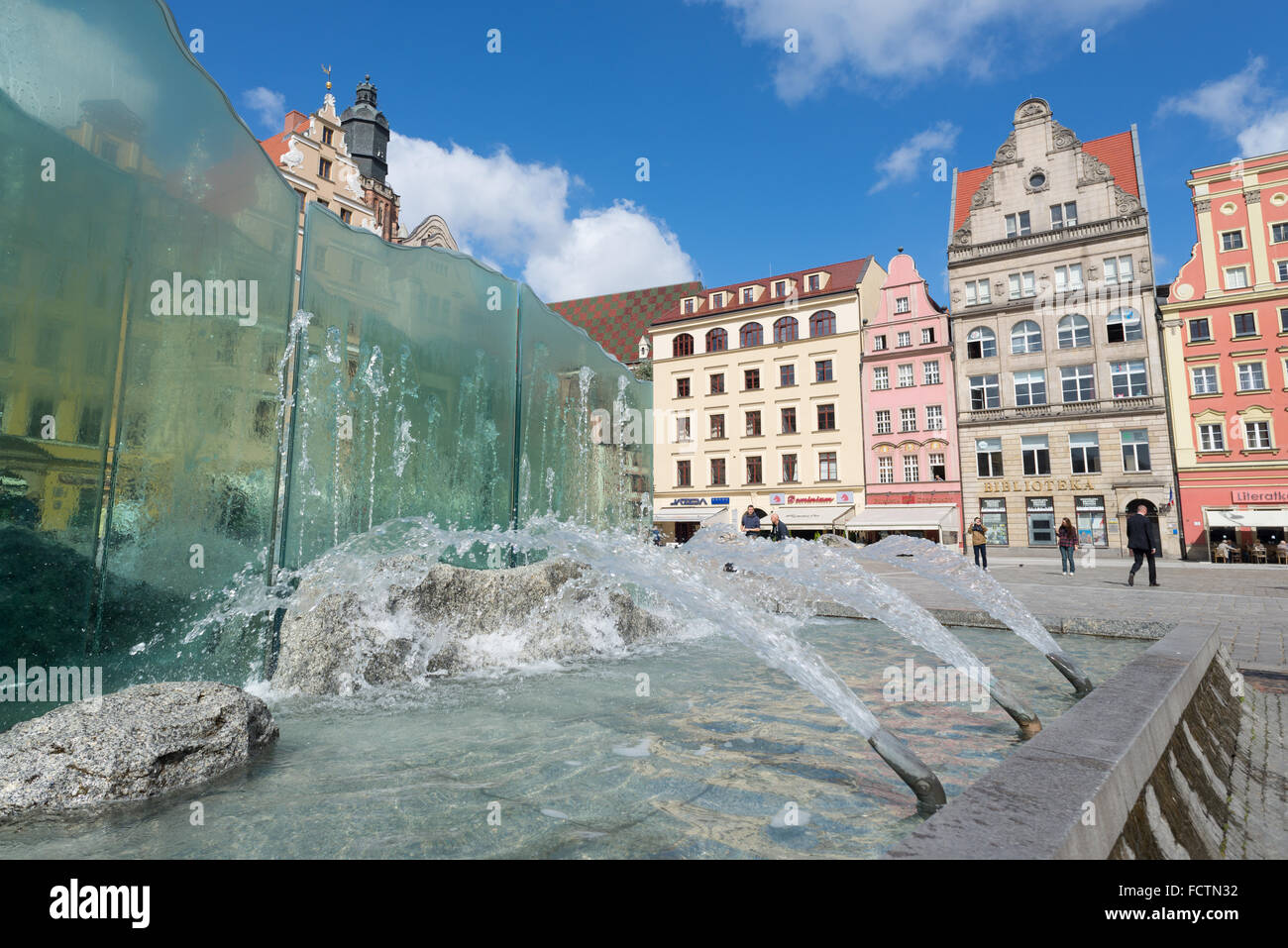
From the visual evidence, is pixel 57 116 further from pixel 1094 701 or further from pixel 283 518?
pixel 1094 701

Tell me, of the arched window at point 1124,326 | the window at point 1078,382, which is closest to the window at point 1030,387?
the window at point 1078,382

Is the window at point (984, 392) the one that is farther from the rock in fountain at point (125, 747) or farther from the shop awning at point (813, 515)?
the rock in fountain at point (125, 747)

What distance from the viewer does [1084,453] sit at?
32125 millimetres

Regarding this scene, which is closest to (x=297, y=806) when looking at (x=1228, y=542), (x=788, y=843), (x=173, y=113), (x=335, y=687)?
(x=788, y=843)

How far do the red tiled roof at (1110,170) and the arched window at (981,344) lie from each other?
245 inches

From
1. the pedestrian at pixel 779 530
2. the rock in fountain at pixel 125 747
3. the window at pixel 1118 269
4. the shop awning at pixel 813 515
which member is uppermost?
the window at pixel 1118 269

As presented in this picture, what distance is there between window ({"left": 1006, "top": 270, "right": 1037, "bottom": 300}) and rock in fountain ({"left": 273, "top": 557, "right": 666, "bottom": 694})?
112ft

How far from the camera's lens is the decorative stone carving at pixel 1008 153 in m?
36.1

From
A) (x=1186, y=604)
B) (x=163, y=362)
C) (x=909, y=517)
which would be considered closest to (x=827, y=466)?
(x=909, y=517)

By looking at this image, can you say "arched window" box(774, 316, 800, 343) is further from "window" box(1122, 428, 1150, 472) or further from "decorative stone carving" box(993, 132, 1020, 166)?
"window" box(1122, 428, 1150, 472)

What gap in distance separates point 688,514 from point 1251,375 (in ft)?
89.8

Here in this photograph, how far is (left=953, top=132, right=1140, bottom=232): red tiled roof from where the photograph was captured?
33847 mm

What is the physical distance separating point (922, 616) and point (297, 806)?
3.84 m

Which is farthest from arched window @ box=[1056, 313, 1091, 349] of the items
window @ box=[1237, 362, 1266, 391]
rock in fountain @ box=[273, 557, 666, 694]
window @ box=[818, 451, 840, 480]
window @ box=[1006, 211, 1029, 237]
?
rock in fountain @ box=[273, 557, 666, 694]
